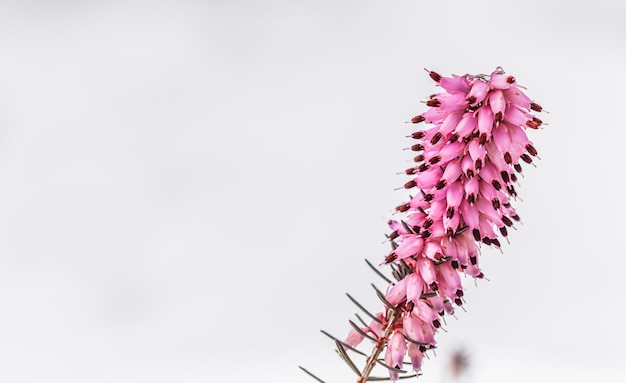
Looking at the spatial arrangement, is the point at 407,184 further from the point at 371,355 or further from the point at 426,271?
the point at 371,355

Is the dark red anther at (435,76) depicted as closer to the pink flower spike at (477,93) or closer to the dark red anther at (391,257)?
the pink flower spike at (477,93)

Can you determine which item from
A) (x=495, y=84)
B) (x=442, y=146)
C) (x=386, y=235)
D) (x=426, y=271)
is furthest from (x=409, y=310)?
(x=495, y=84)

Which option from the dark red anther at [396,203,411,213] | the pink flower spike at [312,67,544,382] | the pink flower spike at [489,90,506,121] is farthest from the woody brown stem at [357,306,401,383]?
the pink flower spike at [489,90,506,121]

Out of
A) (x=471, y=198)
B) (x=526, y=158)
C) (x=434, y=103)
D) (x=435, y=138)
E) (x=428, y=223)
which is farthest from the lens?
(x=434, y=103)

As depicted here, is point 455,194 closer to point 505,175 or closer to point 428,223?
point 428,223

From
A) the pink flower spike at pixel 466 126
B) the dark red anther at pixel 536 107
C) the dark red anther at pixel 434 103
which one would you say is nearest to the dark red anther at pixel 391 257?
the pink flower spike at pixel 466 126

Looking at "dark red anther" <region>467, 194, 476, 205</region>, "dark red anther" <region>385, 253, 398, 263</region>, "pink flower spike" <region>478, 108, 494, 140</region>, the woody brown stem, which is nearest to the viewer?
the woody brown stem

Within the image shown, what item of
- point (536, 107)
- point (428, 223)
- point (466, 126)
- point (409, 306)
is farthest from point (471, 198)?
point (536, 107)

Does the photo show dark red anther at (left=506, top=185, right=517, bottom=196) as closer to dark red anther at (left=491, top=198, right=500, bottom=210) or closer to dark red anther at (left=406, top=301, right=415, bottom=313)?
dark red anther at (left=491, top=198, right=500, bottom=210)
